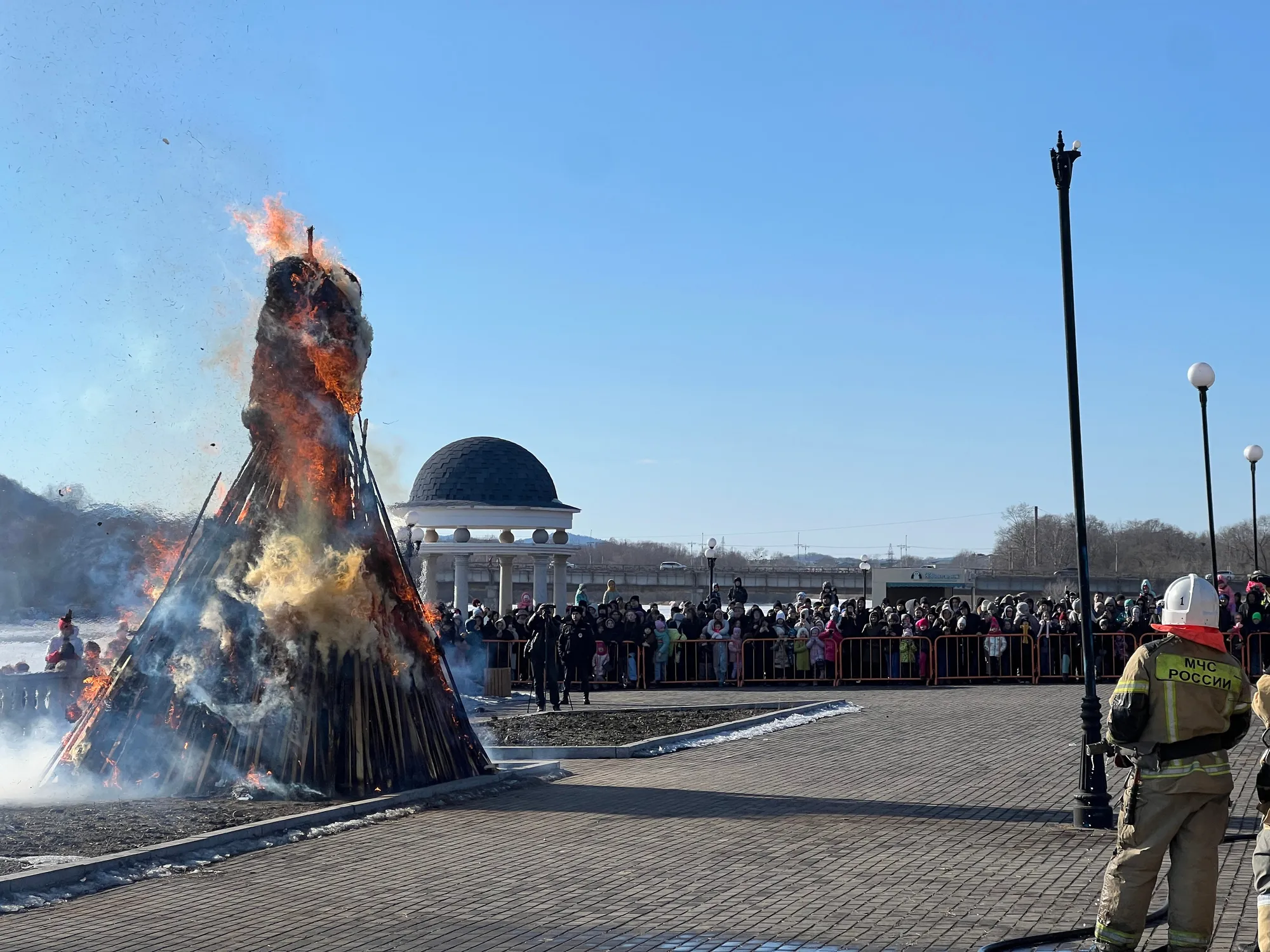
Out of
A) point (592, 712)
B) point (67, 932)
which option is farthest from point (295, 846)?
point (592, 712)

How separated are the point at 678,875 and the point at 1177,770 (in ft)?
13.5

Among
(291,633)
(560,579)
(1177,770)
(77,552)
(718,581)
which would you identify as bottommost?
(1177,770)

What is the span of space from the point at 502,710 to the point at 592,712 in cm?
209

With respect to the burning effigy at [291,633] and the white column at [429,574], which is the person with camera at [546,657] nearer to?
the burning effigy at [291,633]

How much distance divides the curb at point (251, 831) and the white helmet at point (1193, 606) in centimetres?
722

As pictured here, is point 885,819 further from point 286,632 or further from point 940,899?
point 286,632

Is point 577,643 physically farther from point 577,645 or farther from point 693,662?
point 693,662

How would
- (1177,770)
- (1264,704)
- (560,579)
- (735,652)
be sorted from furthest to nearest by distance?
1. (560,579)
2. (735,652)
3. (1264,704)
4. (1177,770)

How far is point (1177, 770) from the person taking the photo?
6.65 m

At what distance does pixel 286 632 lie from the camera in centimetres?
1298

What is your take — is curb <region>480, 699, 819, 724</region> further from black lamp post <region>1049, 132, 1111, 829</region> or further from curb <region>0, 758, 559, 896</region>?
black lamp post <region>1049, 132, 1111, 829</region>

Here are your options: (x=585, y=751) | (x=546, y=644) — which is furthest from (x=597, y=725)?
(x=546, y=644)

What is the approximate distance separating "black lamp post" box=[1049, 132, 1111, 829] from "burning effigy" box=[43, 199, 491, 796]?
6.24m

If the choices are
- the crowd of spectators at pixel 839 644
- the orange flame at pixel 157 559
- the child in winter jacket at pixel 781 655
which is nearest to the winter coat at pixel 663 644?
the crowd of spectators at pixel 839 644
